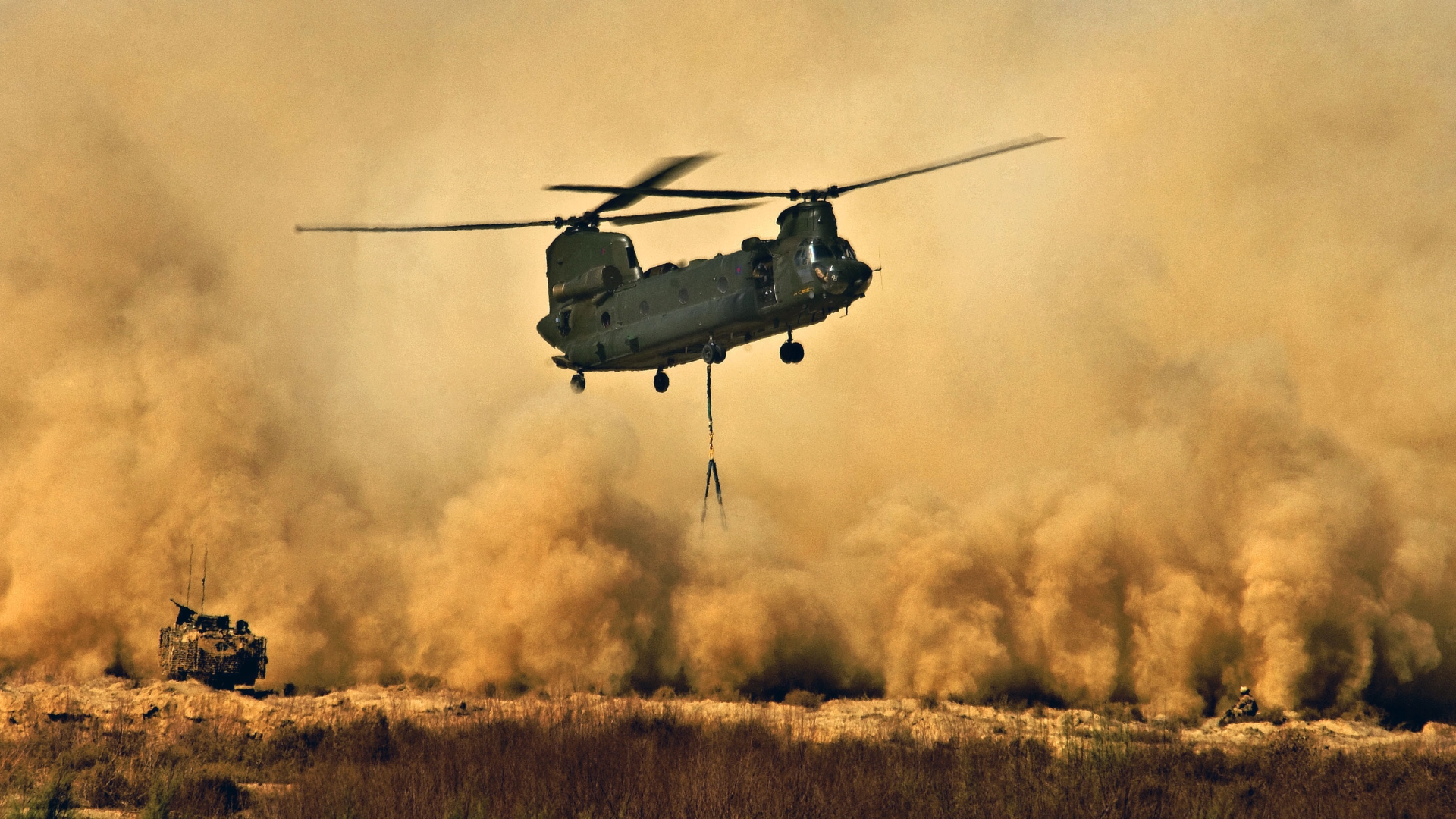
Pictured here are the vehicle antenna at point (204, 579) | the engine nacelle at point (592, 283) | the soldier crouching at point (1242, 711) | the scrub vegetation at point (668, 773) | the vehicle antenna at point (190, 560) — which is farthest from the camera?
the vehicle antenna at point (190, 560)

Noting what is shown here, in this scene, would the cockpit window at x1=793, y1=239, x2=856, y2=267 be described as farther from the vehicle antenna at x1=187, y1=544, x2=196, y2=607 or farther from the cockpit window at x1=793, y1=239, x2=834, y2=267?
the vehicle antenna at x1=187, y1=544, x2=196, y2=607

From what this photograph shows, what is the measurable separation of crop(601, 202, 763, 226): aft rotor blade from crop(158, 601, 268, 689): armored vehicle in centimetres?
1551

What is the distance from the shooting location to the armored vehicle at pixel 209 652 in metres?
43.8

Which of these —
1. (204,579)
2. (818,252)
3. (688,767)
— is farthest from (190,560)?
(818,252)

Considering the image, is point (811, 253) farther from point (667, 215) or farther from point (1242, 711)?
point (1242, 711)

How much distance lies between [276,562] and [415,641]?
5.86 meters

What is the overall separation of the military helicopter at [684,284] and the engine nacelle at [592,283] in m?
0.03

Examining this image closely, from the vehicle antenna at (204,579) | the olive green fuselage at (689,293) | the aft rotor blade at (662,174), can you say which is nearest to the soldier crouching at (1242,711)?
the olive green fuselage at (689,293)

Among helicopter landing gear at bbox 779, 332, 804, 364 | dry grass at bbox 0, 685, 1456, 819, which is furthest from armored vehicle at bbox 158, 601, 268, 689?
helicopter landing gear at bbox 779, 332, 804, 364

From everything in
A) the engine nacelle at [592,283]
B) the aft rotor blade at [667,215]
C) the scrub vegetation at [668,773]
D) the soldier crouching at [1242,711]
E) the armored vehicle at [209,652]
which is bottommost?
the scrub vegetation at [668,773]

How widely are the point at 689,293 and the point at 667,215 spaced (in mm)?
2010

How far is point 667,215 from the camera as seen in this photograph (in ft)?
127

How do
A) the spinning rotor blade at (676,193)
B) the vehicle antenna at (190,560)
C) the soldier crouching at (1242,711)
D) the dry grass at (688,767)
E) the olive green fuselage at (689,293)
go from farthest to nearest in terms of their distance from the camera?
1. the vehicle antenna at (190,560)
2. the soldier crouching at (1242,711)
3. the olive green fuselage at (689,293)
4. the spinning rotor blade at (676,193)
5. the dry grass at (688,767)

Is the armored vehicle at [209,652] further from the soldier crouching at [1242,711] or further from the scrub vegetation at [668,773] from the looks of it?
the soldier crouching at [1242,711]
